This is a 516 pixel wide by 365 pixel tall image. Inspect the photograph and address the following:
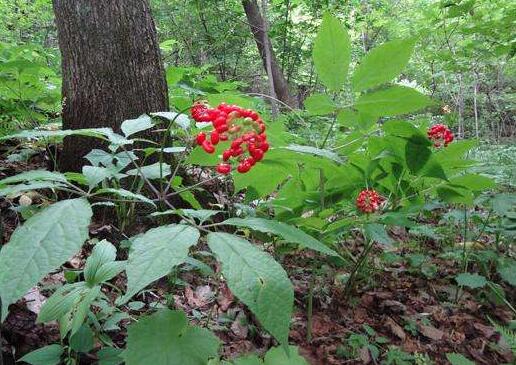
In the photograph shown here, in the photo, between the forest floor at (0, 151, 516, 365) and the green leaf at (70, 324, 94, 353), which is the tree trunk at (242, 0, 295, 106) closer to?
the forest floor at (0, 151, 516, 365)

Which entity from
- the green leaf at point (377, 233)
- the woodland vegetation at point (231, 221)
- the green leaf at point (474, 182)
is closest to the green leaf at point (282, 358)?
the woodland vegetation at point (231, 221)

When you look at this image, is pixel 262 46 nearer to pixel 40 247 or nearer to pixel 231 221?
pixel 231 221

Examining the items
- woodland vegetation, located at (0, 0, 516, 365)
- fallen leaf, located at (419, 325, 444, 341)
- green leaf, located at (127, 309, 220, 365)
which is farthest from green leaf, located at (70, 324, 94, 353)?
fallen leaf, located at (419, 325, 444, 341)

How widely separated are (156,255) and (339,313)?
1725mm

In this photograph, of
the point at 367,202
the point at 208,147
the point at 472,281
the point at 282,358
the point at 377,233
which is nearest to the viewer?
the point at 208,147

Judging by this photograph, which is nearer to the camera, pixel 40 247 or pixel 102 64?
pixel 40 247

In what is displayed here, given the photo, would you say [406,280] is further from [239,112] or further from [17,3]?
[17,3]

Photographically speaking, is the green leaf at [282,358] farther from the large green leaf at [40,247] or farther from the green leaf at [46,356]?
the large green leaf at [40,247]

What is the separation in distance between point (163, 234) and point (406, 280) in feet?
7.80

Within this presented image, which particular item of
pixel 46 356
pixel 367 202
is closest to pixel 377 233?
pixel 367 202

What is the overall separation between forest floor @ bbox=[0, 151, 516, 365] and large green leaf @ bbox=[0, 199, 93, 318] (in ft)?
2.66

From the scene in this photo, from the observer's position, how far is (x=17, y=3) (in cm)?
939

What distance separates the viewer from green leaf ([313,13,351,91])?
1.37m

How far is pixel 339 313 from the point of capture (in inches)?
90.0
